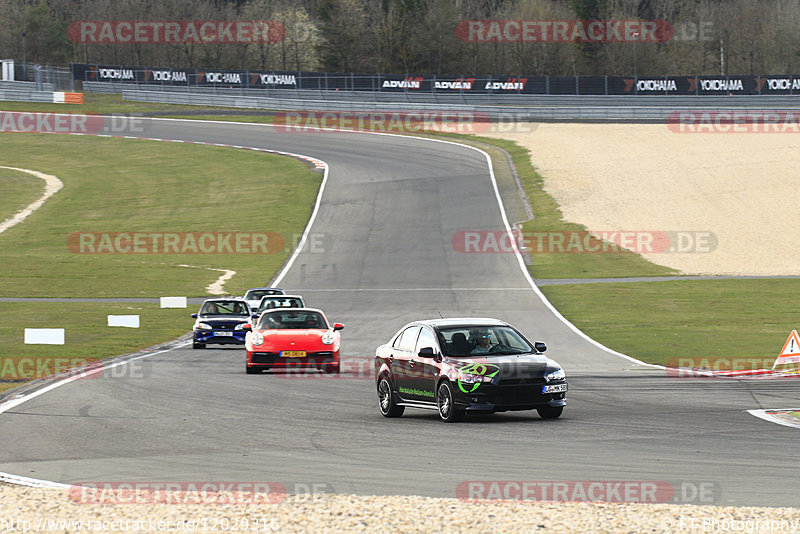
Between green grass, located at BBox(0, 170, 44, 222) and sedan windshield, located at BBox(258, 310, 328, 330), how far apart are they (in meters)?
39.2

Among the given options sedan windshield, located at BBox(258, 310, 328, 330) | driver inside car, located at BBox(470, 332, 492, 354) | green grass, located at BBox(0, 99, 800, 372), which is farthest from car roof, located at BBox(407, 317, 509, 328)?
Answer: green grass, located at BBox(0, 99, 800, 372)

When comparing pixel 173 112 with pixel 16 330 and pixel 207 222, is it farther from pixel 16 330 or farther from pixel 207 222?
pixel 16 330

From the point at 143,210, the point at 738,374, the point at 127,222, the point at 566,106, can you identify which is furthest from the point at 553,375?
the point at 566,106

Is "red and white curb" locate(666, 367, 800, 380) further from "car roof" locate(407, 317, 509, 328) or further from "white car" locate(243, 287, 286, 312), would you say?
"white car" locate(243, 287, 286, 312)

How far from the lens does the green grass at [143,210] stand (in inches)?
1642

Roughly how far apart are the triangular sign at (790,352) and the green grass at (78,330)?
45.2ft

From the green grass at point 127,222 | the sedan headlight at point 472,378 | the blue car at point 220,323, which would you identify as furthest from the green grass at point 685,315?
the green grass at point 127,222

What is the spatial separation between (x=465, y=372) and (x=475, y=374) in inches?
5.1

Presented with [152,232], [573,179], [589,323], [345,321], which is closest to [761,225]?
[573,179]

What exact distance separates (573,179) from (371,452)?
165 ft

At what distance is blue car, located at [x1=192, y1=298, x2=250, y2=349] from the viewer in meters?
25.5

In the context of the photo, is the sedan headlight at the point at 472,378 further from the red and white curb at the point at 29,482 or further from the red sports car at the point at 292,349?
the red sports car at the point at 292,349

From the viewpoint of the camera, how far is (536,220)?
2009 inches

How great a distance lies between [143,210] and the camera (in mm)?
56469
